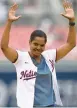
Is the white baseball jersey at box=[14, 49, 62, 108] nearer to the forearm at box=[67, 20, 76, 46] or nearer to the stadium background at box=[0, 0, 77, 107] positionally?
the forearm at box=[67, 20, 76, 46]

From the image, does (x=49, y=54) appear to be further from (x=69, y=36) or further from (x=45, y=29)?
(x=45, y=29)

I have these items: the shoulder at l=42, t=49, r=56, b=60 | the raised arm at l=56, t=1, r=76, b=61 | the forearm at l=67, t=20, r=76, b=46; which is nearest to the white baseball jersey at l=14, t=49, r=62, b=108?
the shoulder at l=42, t=49, r=56, b=60

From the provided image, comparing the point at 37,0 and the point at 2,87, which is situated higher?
the point at 37,0

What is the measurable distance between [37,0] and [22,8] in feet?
0.89

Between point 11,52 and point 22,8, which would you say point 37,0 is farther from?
point 11,52

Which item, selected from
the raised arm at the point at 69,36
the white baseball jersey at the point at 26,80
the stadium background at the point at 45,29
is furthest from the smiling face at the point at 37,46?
the stadium background at the point at 45,29

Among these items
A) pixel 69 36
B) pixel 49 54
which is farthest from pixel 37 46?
pixel 69 36

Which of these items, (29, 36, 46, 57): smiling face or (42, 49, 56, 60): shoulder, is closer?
(29, 36, 46, 57): smiling face

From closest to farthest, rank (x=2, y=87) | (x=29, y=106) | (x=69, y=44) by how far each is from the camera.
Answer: (x=29, y=106) < (x=69, y=44) < (x=2, y=87)

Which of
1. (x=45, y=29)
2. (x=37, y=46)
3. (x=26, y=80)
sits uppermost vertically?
(x=37, y=46)

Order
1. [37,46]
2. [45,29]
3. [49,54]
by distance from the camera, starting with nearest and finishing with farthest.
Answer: [37,46] → [49,54] → [45,29]

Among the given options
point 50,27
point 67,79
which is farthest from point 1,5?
point 67,79

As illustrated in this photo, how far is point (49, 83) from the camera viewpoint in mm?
4438

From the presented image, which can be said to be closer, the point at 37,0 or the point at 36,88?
the point at 36,88
